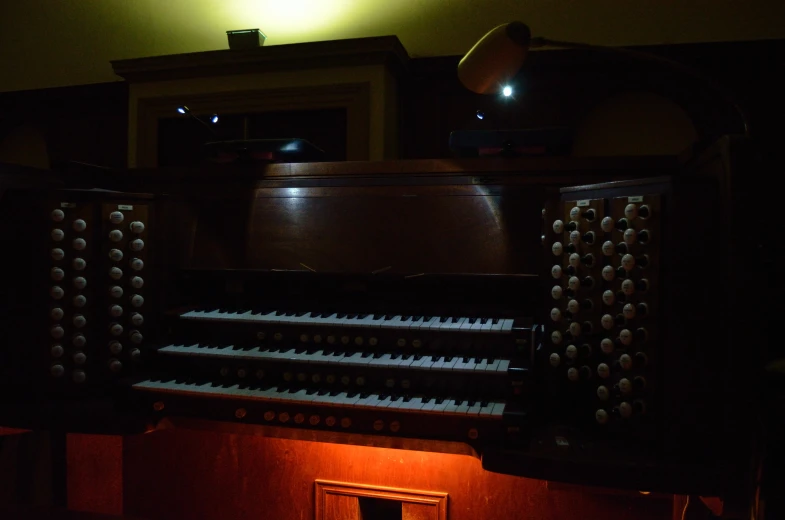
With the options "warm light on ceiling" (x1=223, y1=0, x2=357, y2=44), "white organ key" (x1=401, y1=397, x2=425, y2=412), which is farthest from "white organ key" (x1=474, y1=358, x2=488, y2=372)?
"warm light on ceiling" (x1=223, y1=0, x2=357, y2=44)

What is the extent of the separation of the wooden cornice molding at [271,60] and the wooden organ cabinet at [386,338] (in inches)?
36.6

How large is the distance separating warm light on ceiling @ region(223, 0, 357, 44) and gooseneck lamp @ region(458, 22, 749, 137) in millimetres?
1630

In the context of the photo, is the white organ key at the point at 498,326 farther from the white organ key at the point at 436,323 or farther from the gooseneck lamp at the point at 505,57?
the gooseneck lamp at the point at 505,57

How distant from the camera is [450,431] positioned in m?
2.02

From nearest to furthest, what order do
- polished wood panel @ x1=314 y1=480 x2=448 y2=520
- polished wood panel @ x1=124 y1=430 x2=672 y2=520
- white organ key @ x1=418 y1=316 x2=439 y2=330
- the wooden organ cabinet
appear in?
the wooden organ cabinet, white organ key @ x1=418 y1=316 x2=439 y2=330, polished wood panel @ x1=124 y1=430 x2=672 y2=520, polished wood panel @ x1=314 y1=480 x2=448 y2=520

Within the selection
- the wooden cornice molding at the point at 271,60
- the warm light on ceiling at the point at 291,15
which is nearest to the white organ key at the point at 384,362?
the wooden cornice molding at the point at 271,60

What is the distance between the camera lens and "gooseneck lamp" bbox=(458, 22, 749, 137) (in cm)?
192

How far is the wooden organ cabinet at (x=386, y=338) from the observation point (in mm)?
1812

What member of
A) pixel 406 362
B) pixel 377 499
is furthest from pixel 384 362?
pixel 377 499

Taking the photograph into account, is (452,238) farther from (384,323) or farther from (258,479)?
(258,479)

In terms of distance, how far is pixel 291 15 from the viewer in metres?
3.53

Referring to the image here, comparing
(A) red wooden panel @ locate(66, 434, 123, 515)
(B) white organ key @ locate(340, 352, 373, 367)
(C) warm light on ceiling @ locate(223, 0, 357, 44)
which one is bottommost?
(A) red wooden panel @ locate(66, 434, 123, 515)

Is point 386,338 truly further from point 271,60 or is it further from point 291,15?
point 291,15

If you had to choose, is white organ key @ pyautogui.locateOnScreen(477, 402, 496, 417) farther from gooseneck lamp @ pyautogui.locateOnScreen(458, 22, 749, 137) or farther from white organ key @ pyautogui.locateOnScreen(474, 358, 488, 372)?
gooseneck lamp @ pyautogui.locateOnScreen(458, 22, 749, 137)
